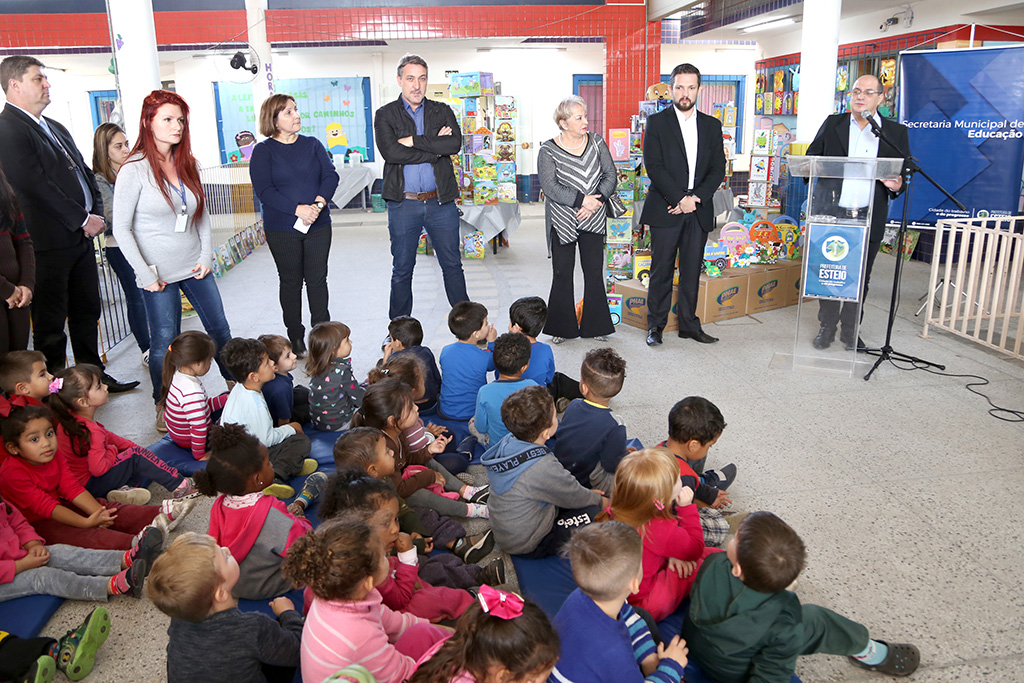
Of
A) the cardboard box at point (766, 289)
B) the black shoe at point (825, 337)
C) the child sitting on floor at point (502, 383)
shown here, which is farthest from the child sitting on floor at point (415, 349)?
the cardboard box at point (766, 289)

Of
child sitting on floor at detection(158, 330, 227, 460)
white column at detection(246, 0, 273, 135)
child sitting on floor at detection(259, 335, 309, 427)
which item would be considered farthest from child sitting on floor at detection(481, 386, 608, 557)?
white column at detection(246, 0, 273, 135)

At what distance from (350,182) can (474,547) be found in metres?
11.3

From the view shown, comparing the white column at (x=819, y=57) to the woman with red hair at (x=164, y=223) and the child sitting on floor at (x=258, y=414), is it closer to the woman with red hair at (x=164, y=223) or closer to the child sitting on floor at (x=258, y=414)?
the woman with red hair at (x=164, y=223)

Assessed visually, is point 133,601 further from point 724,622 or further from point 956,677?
point 956,677

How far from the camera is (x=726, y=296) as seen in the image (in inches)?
223

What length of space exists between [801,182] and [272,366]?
650 cm

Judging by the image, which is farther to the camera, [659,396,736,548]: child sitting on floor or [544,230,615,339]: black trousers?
[544,230,615,339]: black trousers

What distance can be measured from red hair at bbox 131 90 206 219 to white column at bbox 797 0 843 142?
5005mm

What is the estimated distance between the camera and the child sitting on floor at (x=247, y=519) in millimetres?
2354

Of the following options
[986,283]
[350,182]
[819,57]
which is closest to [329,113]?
[350,182]

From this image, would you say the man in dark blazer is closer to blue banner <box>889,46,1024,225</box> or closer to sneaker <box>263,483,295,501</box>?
sneaker <box>263,483,295,501</box>

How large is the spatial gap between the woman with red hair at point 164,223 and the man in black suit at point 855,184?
337cm

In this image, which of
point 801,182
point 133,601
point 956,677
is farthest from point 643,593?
point 801,182

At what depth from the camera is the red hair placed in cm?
372
